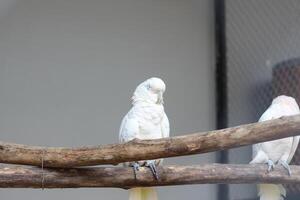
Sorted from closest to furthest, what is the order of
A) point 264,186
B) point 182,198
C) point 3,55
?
point 264,186, point 3,55, point 182,198

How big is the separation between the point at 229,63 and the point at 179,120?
37 centimetres

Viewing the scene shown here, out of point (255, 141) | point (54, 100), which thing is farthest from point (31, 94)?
point (255, 141)

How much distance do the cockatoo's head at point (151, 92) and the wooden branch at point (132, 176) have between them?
346 millimetres

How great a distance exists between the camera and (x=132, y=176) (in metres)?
1.57

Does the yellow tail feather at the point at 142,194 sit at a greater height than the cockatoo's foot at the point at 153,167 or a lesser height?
lesser

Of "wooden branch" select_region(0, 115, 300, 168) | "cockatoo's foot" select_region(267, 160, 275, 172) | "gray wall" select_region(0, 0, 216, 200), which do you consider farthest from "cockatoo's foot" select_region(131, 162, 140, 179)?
"gray wall" select_region(0, 0, 216, 200)

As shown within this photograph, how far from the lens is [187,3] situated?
9.16ft

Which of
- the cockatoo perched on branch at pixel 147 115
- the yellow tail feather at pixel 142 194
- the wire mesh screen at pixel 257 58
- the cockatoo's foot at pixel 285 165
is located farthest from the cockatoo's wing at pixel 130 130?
the wire mesh screen at pixel 257 58

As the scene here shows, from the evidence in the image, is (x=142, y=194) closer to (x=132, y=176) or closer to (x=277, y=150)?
(x=132, y=176)

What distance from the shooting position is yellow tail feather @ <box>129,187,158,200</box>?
5.64ft

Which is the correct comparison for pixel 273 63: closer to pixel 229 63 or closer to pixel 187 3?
pixel 229 63

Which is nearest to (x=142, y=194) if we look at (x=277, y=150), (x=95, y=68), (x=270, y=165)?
(x=270, y=165)

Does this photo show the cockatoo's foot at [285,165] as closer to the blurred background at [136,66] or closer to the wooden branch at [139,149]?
the wooden branch at [139,149]

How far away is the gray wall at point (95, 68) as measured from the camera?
2.42m
